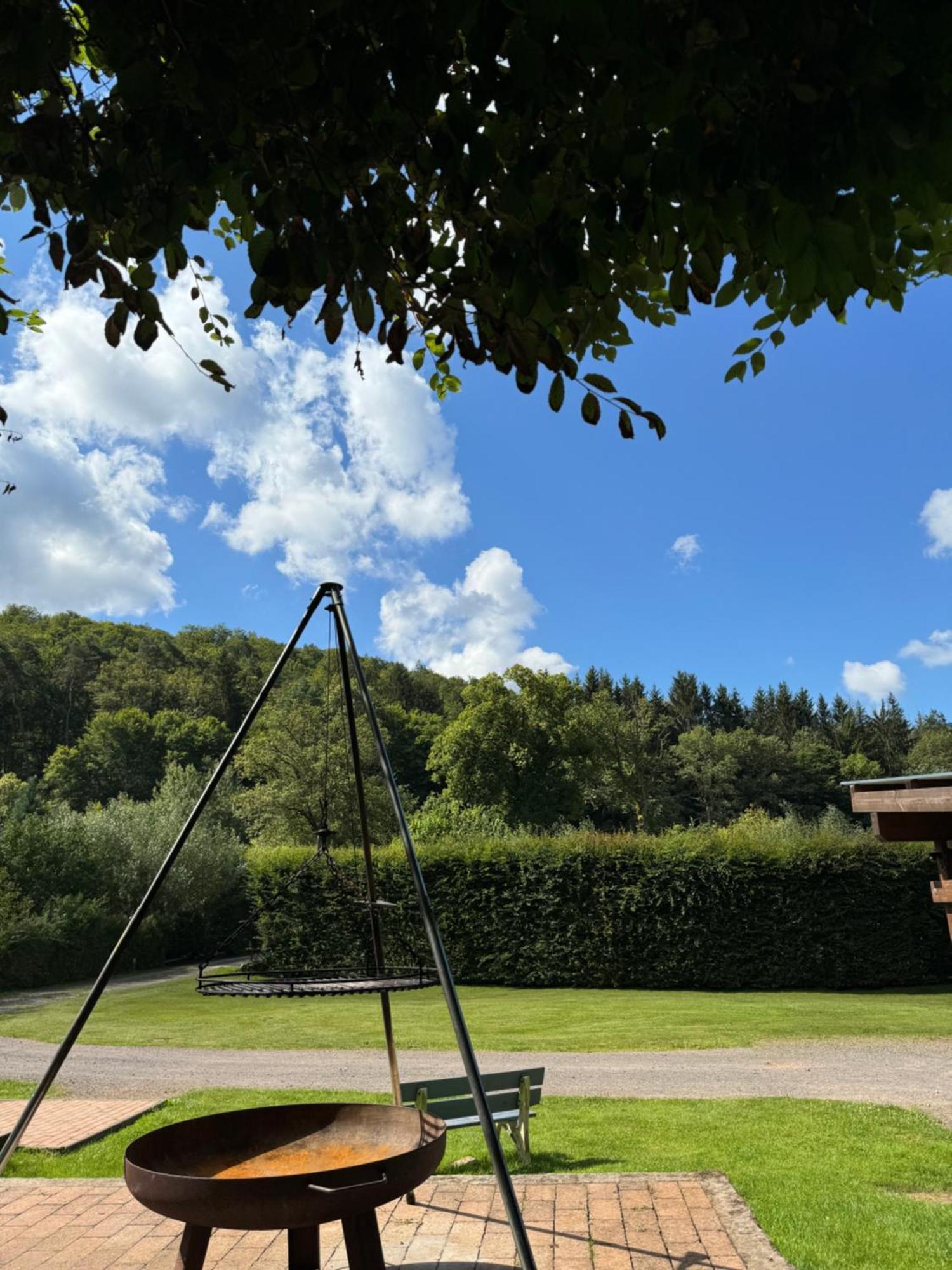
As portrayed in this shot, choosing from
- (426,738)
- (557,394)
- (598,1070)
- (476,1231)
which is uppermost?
(426,738)

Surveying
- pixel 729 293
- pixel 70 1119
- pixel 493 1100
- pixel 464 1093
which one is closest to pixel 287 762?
pixel 70 1119

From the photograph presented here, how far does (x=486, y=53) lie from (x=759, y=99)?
1.71 feet

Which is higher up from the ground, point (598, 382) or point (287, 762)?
point (287, 762)

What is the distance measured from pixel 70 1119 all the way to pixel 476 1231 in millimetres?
4831

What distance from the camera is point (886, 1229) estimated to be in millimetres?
4938

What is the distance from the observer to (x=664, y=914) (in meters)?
18.3

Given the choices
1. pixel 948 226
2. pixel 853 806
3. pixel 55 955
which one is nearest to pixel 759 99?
pixel 948 226

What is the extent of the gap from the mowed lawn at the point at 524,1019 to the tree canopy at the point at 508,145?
11435mm

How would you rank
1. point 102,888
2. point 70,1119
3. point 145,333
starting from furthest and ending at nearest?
point 102,888, point 70,1119, point 145,333

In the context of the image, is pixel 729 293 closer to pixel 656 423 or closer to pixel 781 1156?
pixel 656 423

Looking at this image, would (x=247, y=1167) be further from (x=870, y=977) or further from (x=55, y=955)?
(x=55, y=955)

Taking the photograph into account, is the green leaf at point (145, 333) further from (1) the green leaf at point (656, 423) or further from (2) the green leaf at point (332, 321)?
(1) the green leaf at point (656, 423)

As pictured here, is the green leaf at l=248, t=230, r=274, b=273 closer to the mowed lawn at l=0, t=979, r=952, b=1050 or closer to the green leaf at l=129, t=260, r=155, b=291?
the green leaf at l=129, t=260, r=155, b=291

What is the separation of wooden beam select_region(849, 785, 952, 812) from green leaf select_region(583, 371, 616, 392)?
3049mm
